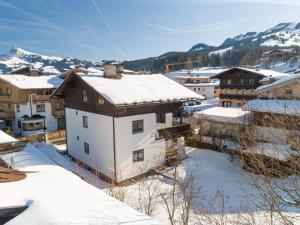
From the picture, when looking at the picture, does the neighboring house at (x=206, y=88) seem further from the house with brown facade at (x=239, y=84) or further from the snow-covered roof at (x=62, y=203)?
the snow-covered roof at (x=62, y=203)

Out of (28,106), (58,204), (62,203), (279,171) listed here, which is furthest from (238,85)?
(58,204)

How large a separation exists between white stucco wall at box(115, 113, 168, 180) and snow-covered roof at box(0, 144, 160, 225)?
31.4 ft

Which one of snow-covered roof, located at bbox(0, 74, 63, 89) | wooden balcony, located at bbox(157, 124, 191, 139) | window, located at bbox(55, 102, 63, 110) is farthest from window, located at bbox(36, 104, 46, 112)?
wooden balcony, located at bbox(157, 124, 191, 139)

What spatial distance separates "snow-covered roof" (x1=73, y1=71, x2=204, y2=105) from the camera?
1815 cm

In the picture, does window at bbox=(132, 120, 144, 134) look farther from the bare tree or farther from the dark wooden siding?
the bare tree

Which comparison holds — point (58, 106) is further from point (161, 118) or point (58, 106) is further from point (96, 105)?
point (161, 118)

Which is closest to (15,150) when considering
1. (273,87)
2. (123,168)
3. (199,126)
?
(123,168)

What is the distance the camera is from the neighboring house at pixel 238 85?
41.6 metres

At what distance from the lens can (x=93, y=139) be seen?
20484mm

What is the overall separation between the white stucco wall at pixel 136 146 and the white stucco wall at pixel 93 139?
0.61 metres

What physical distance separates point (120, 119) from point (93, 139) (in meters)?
3.64

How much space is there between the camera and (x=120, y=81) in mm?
21016

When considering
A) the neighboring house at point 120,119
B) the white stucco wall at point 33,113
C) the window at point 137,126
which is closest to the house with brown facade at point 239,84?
the neighboring house at point 120,119

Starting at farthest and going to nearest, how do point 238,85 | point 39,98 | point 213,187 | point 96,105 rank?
point 238,85
point 39,98
point 96,105
point 213,187
